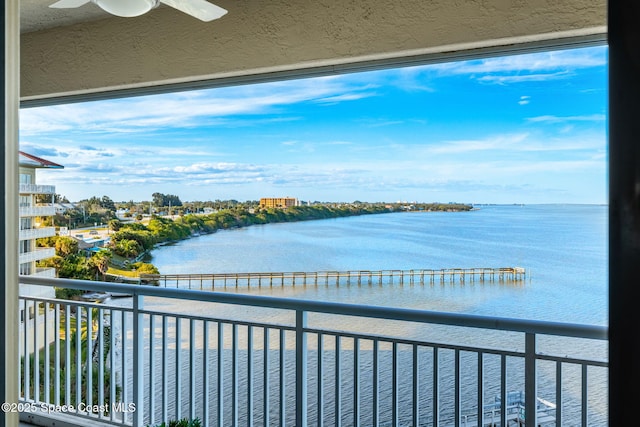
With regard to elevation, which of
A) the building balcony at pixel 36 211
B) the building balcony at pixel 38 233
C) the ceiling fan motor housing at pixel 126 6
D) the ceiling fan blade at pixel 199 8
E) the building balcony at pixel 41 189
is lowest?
the building balcony at pixel 38 233

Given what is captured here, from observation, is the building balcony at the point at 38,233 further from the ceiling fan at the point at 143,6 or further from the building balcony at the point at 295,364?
the ceiling fan at the point at 143,6

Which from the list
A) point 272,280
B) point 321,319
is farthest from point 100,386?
point 321,319

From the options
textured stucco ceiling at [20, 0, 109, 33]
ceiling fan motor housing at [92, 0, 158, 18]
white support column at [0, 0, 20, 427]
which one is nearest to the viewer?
white support column at [0, 0, 20, 427]

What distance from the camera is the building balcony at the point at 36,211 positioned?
3215 millimetres

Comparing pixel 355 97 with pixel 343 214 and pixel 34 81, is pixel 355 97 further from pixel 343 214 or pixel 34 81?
pixel 34 81

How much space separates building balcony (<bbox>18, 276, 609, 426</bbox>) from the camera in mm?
1888

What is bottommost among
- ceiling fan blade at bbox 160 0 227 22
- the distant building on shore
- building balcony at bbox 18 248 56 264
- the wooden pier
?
the wooden pier

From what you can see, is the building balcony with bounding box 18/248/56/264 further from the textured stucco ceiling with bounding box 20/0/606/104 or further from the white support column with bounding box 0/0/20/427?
the white support column with bounding box 0/0/20/427

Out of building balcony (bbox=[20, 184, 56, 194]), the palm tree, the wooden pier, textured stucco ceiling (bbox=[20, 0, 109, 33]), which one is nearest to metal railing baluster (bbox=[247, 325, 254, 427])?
the wooden pier

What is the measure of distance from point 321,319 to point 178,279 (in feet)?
3.27

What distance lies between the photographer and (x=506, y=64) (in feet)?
7.50

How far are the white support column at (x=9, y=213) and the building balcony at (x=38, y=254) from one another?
3003 millimetres

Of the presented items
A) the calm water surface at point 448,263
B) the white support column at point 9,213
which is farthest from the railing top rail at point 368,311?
the white support column at point 9,213

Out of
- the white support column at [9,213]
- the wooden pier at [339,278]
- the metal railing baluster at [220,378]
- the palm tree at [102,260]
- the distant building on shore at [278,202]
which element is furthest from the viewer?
the palm tree at [102,260]
